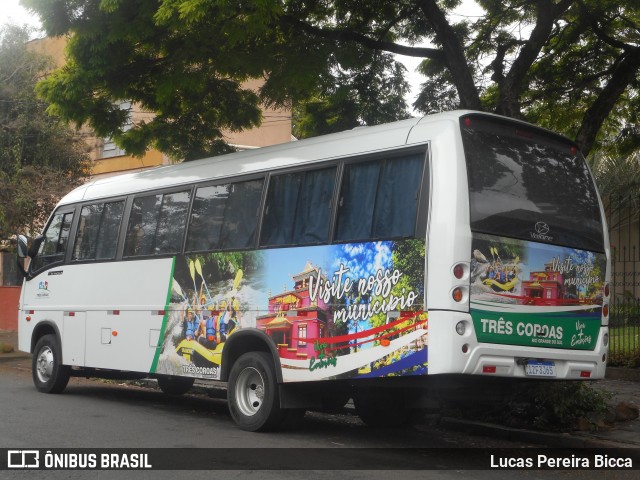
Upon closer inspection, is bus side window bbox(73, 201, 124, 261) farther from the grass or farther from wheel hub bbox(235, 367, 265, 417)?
the grass

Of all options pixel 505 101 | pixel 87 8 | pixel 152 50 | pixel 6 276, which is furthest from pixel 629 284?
pixel 6 276

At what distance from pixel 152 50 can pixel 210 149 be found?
9.12 feet

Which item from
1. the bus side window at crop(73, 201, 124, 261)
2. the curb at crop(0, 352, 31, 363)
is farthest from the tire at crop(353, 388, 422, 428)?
the curb at crop(0, 352, 31, 363)

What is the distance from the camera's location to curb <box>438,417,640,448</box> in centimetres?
912

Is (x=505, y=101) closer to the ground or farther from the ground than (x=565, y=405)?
farther from the ground

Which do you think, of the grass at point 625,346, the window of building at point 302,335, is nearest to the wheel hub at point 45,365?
the window of building at point 302,335

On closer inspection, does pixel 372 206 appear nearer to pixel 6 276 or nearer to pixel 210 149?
pixel 210 149

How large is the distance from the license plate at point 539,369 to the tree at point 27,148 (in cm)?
1535

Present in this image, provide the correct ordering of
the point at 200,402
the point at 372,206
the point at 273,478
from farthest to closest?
1. the point at 200,402
2. the point at 372,206
3. the point at 273,478

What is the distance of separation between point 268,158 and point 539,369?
12.6ft

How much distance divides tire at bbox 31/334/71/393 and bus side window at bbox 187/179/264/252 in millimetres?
3442

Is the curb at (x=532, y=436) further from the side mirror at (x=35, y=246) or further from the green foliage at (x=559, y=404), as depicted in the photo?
the side mirror at (x=35, y=246)

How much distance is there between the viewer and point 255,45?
12.6m

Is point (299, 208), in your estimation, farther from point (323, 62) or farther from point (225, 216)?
point (323, 62)
